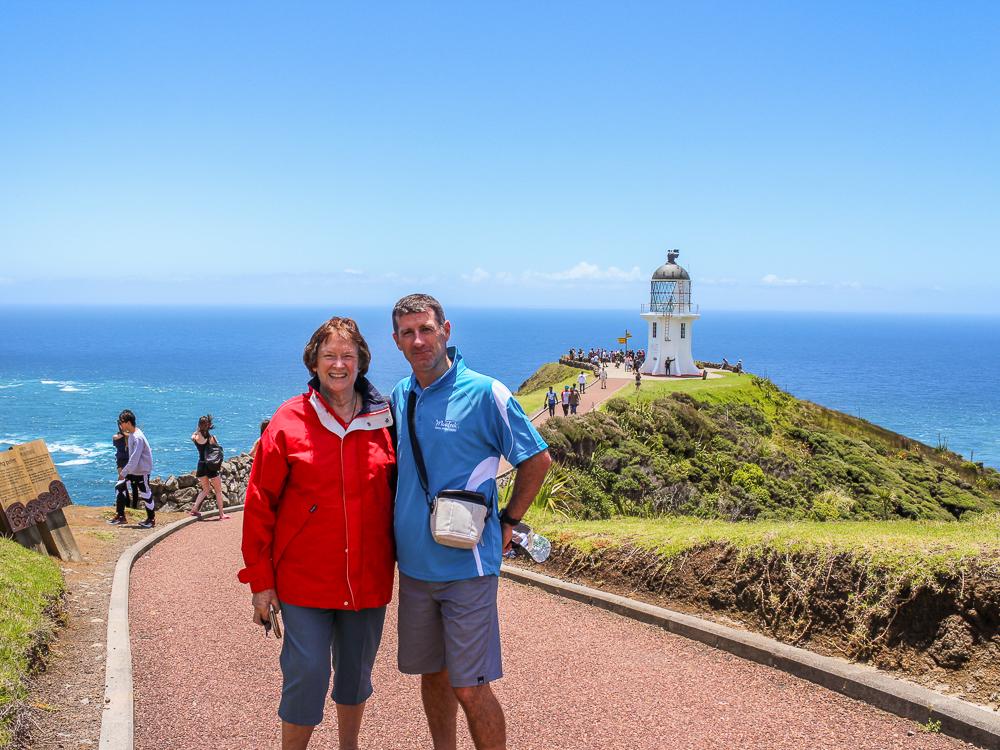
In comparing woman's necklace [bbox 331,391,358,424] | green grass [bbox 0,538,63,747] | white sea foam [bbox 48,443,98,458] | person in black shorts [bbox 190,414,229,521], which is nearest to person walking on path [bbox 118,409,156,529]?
person in black shorts [bbox 190,414,229,521]

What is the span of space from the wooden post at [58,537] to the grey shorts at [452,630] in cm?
628

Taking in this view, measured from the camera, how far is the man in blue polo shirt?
12.1 ft

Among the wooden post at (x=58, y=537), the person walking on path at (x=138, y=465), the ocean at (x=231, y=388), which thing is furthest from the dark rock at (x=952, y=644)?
the ocean at (x=231, y=388)

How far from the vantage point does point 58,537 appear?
8766mm

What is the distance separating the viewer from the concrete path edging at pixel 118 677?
463cm

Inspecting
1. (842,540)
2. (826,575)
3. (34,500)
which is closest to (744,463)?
(842,540)

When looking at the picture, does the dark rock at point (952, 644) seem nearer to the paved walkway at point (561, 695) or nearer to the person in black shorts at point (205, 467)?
the paved walkway at point (561, 695)

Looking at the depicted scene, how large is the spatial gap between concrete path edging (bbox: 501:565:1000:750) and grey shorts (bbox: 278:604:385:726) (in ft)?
10.1

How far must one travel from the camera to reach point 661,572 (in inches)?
283

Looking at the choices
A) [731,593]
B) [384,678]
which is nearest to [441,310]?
[384,678]

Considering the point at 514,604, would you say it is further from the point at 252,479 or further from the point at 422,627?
the point at 252,479

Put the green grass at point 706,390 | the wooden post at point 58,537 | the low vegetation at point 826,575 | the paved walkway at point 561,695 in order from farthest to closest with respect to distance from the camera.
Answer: the green grass at point 706,390, the wooden post at point 58,537, the low vegetation at point 826,575, the paved walkway at point 561,695

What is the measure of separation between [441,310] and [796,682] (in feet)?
11.4

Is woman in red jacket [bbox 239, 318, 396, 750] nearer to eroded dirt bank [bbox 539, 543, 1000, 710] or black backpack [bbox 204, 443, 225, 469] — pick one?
eroded dirt bank [bbox 539, 543, 1000, 710]
